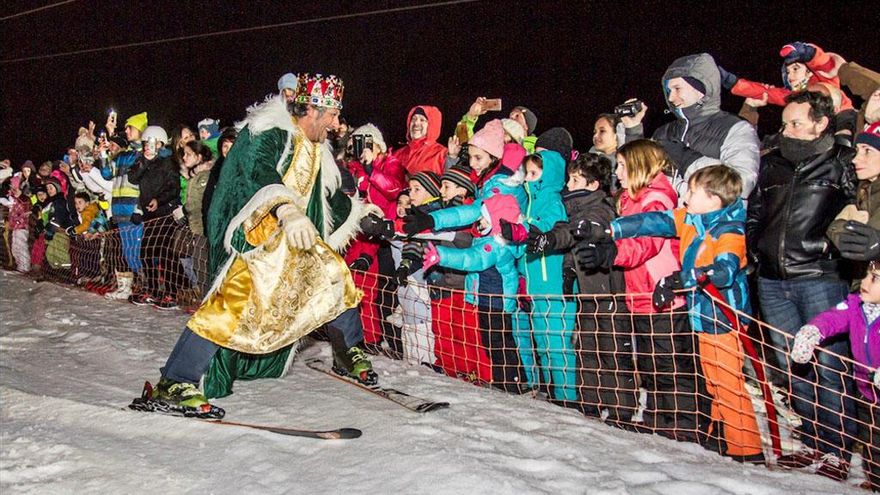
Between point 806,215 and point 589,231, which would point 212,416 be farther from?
point 806,215

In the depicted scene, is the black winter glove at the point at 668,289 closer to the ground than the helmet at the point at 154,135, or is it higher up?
closer to the ground

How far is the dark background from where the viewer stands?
285 inches

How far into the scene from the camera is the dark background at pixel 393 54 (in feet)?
23.7

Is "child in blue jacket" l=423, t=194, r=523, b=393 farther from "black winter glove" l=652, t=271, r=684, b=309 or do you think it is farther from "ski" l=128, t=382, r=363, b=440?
"ski" l=128, t=382, r=363, b=440

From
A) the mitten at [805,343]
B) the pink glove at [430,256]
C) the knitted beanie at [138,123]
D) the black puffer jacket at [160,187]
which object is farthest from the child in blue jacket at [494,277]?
the knitted beanie at [138,123]

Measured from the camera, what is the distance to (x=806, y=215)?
3762mm

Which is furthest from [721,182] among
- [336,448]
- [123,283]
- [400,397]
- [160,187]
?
[123,283]

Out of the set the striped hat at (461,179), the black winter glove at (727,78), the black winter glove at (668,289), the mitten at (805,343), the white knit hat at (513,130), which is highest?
the black winter glove at (727,78)

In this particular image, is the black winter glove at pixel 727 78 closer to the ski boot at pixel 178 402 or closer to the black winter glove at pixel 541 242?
the black winter glove at pixel 541 242

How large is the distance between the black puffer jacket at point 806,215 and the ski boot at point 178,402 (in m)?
2.98

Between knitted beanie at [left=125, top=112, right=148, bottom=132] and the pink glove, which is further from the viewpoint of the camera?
knitted beanie at [left=125, top=112, right=148, bottom=132]

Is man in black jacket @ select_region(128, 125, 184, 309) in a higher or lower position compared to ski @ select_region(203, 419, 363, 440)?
higher

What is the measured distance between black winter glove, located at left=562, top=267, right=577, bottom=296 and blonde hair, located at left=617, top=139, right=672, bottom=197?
0.80 metres

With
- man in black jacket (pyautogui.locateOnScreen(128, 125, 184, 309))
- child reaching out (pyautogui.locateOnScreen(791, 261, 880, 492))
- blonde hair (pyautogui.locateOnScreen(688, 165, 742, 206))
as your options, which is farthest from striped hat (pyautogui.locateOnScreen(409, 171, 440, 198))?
man in black jacket (pyautogui.locateOnScreen(128, 125, 184, 309))
